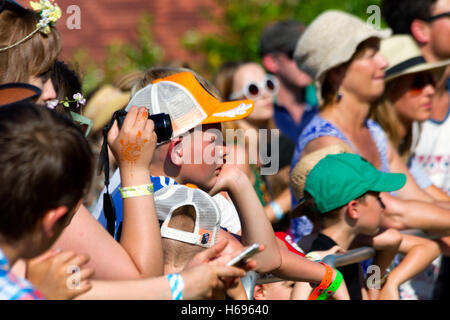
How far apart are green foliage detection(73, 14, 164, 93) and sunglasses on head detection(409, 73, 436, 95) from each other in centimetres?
478

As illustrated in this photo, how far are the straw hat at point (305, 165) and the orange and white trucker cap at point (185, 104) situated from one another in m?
1.03

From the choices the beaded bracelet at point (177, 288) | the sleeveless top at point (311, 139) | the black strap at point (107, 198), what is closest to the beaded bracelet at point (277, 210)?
the sleeveless top at point (311, 139)

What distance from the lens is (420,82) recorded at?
480 cm

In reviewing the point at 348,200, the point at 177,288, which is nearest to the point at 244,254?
the point at 177,288

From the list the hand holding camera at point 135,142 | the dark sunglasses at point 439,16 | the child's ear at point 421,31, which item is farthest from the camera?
the child's ear at point 421,31

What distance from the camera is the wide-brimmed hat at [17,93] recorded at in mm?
2352

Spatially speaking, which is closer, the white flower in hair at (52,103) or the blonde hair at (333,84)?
the white flower in hair at (52,103)

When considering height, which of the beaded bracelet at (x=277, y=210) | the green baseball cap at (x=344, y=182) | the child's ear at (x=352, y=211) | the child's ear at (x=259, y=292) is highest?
the green baseball cap at (x=344, y=182)

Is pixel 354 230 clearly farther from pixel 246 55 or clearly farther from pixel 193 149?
pixel 246 55

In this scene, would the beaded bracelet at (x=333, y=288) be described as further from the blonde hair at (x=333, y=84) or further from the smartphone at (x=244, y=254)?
the blonde hair at (x=333, y=84)

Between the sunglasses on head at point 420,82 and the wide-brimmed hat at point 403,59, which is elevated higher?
the wide-brimmed hat at point 403,59

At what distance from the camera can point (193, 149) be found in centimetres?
265

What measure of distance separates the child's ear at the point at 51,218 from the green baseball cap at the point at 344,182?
1967 mm

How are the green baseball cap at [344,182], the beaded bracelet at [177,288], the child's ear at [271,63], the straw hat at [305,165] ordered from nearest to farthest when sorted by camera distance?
the beaded bracelet at [177,288] < the green baseball cap at [344,182] < the straw hat at [305,165] < the child's ear at [271,63]
